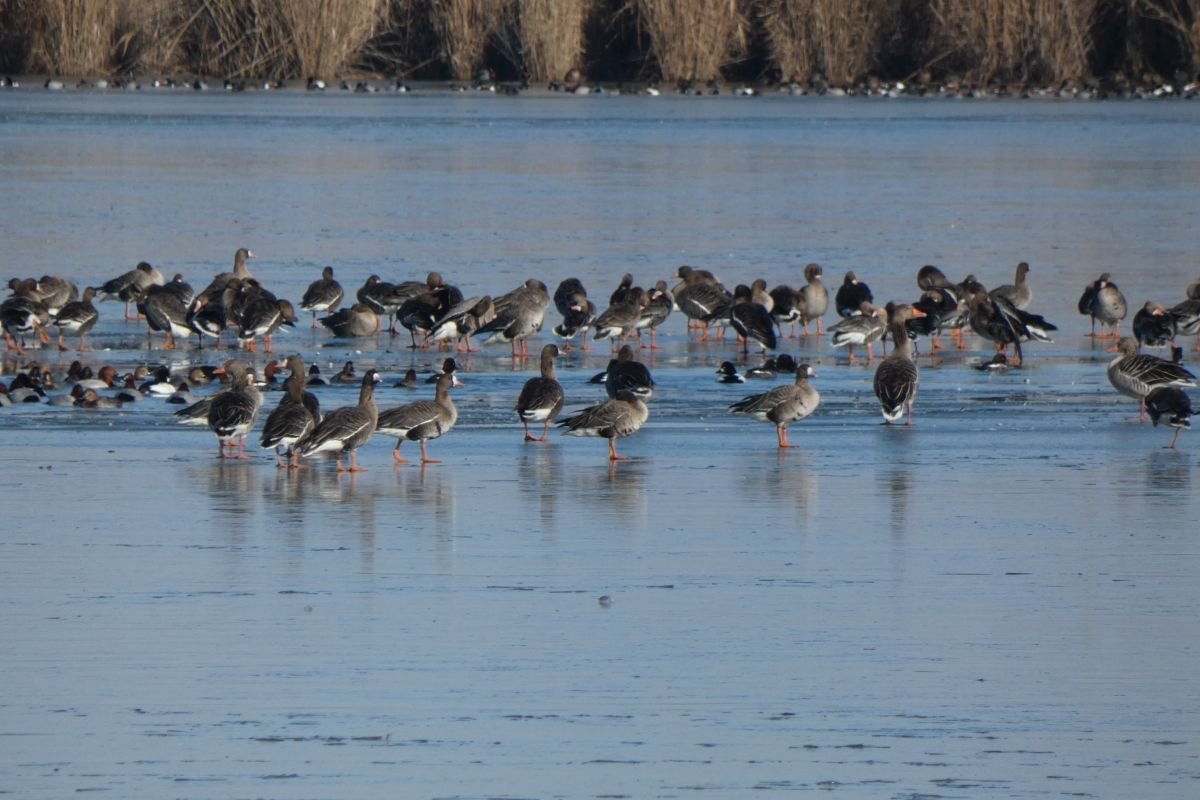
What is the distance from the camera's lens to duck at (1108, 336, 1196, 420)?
1387 cm

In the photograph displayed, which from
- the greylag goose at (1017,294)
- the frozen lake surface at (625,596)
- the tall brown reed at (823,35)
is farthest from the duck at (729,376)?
the tall brown reed at (823,35)

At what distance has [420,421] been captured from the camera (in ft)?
40.9

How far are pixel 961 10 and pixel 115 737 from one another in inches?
2025

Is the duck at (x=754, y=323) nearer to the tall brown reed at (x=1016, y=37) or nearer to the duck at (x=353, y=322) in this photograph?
the duck at (x=353, y=322)

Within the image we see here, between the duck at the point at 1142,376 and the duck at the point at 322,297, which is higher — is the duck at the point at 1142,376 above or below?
below

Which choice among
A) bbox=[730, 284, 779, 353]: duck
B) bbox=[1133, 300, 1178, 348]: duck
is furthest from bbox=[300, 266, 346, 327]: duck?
bbox=[1133, 300, 1178, 348]: duck

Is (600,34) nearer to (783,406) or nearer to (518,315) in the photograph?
(518,315)

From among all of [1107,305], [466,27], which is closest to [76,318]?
[1107,305]

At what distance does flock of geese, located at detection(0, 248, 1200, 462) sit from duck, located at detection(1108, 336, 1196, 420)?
0.03 feet

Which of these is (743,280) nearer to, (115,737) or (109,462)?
(109,462)

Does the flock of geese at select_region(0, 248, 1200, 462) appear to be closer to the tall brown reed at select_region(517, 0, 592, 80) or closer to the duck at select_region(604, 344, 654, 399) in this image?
the duck at select_region(604, 344, 654, 399)

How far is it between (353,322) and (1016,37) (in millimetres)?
40085

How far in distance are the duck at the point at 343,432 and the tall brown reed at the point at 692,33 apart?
141 ft

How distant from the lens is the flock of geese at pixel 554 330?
1259cm
